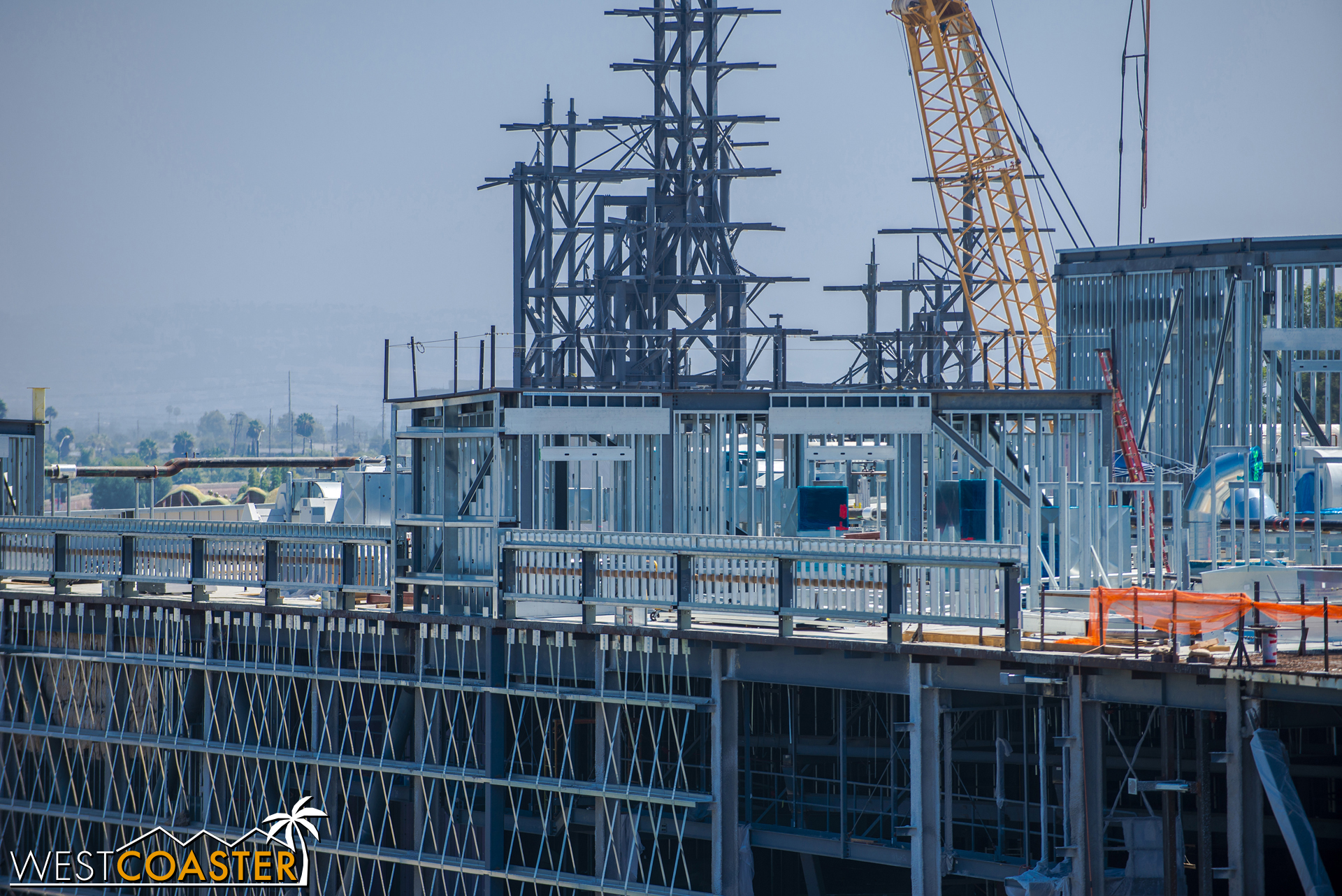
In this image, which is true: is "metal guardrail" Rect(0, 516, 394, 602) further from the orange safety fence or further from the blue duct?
the blue duct

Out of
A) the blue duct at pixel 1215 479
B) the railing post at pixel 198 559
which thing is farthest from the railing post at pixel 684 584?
the blue duct at pixel 1215 479

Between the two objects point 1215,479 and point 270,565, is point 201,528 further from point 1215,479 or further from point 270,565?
point 1215,479

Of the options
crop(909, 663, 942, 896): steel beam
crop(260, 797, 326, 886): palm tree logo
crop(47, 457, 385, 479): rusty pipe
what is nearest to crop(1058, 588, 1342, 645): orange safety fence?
crop(909, 663, 942, 896): steel beam

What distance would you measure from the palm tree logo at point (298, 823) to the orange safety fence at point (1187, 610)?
11893 mm

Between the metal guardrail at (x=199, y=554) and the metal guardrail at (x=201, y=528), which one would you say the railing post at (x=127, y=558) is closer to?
the metal guardrail at (x=199, y=554)

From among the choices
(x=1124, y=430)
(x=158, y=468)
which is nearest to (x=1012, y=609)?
(x=1124, y=430)

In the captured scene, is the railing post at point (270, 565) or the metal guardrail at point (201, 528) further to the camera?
the railing post at point (270, 565)

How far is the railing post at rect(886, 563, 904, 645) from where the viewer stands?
18.9m

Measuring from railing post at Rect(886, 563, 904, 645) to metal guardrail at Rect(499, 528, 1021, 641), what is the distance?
0.06 feet

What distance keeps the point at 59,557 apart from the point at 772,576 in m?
13.0

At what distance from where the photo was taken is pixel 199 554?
80.9 feet

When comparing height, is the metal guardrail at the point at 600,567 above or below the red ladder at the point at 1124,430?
below

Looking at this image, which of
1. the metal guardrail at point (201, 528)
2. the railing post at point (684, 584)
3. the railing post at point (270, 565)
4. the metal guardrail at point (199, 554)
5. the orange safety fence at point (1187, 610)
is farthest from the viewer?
the railing post at point (270, 565)

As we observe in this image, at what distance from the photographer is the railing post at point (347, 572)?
23.5 metres
